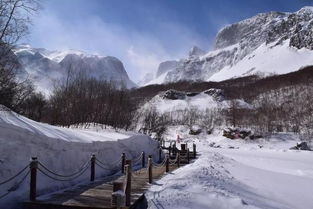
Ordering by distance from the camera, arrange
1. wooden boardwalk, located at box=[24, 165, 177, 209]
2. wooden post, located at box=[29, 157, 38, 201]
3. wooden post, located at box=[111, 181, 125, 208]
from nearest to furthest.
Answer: wooden post, located at box=[111, 181, 125, 208]
wooden boardwalk, located at box=[24, 165, 177, 209]
wooden post, located at box=[29, 157, 38, 201]

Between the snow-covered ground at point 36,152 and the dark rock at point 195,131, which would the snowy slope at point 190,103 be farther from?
the snow-covered ground at point 36,152

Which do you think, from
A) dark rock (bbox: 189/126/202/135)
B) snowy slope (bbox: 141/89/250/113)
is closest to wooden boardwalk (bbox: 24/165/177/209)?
dark rock (bbox: 189/126/202/135)

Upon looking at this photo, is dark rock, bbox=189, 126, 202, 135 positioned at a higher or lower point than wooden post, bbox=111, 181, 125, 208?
higher

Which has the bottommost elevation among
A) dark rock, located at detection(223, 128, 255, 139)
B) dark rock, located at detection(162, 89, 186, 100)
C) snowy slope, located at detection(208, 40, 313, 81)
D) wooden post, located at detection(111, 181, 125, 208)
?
wooden post, located at detection(111, 181, 125, 208)

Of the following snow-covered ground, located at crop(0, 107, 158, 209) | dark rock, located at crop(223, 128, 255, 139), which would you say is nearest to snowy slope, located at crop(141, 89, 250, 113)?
dark rock, located at crop(223, 128, 255, 139)

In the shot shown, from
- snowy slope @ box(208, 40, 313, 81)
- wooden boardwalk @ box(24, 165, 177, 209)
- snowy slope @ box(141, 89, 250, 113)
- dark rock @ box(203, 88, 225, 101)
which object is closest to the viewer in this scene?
wooden boardwalk @ box(24, 165, 177, 209)

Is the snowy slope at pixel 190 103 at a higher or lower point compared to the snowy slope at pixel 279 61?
lower

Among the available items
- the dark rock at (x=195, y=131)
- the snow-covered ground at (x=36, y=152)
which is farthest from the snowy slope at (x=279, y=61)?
the snow-covered ground at (x=36, y=152)

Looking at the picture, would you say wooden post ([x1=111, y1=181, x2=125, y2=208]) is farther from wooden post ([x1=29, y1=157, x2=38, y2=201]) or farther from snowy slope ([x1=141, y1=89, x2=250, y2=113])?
snowy slope ([x1=141, y1=89, x2=250, y2=113])

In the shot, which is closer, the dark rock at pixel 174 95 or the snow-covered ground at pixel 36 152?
the snow-covered ground at pixel 36 152

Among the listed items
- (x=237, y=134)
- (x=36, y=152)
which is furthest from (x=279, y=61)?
(x=36, y=152)

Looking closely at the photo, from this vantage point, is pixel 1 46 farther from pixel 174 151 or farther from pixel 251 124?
pixel 251 124

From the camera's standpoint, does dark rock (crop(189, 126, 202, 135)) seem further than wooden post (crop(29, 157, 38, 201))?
Yes

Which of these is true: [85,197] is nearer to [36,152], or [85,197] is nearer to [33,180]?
[33,180]
